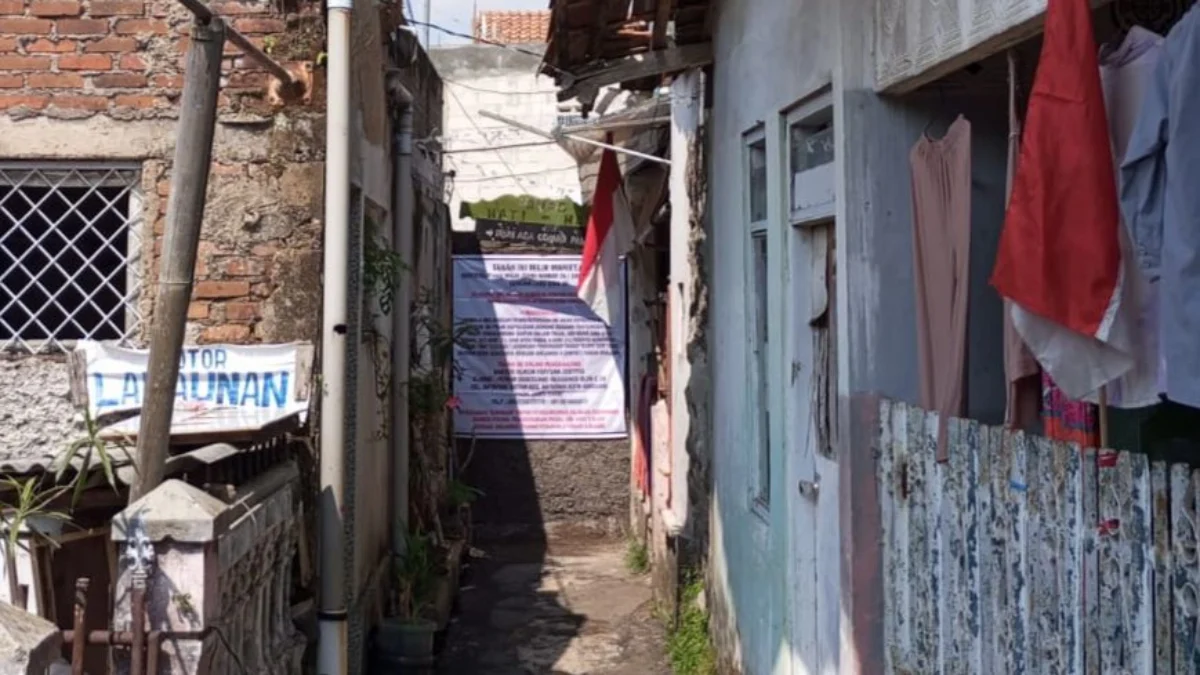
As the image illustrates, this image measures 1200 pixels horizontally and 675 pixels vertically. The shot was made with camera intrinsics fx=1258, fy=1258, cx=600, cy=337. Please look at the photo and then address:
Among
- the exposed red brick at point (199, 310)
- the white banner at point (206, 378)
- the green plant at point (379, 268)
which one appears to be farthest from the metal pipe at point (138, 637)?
the green plant at point (379, 268)

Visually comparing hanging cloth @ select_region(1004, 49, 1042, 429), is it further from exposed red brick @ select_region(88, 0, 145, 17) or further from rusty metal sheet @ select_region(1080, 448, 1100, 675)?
exposed red brick @ select_region(88, 0, 145, 17)

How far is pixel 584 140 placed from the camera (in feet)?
30.8

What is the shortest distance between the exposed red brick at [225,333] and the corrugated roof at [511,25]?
48.2 ft

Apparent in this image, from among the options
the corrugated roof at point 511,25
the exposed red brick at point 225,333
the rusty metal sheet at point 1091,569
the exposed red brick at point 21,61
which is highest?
the corrugated roof at point 511,25

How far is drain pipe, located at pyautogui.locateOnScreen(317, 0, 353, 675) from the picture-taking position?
228 inches

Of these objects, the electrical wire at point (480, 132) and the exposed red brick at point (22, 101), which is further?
the electrical wire at point (480, 132)

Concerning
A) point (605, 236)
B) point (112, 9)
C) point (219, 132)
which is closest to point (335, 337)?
point (219, 132)

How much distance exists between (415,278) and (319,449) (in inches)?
149

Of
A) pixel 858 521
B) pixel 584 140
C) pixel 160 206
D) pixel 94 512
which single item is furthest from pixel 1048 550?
pixel 584 140

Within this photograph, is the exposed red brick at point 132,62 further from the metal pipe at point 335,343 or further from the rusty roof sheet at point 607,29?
the rusty roof sheet at point 607,29

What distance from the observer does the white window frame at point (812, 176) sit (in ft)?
15.6

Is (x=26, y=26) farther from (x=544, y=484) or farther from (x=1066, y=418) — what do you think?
(x=544, y=484)

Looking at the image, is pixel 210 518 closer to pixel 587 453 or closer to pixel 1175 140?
pixel 1175 140

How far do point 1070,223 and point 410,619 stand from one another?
5719 millimetres
